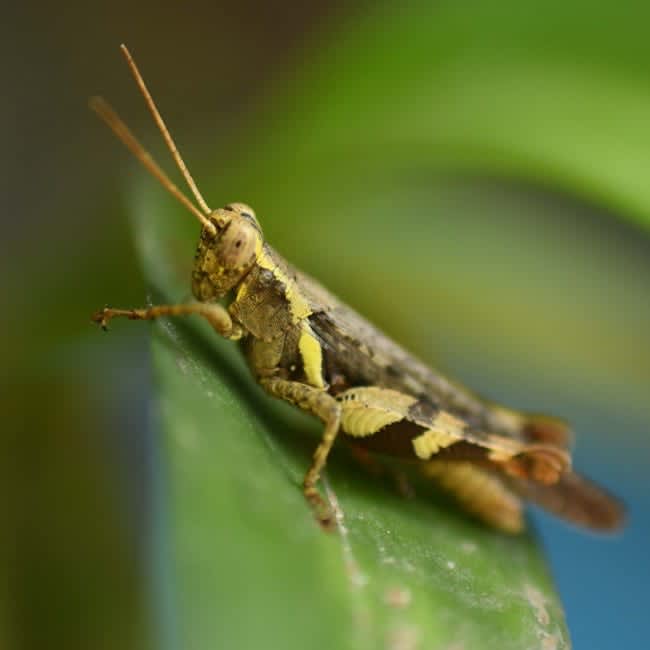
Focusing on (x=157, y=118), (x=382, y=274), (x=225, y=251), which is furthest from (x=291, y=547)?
(x=382, y=274)

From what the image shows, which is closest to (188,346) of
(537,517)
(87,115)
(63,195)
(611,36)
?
(537,517)

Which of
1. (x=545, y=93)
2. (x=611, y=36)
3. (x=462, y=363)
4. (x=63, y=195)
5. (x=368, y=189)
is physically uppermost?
(x=611, y=36)

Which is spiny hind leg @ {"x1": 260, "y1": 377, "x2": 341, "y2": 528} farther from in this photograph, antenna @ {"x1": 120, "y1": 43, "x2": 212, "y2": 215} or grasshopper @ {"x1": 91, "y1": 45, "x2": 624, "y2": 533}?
antenna @ {"x1": 120, "y1": 43, "x2": 212, "y2": 215}

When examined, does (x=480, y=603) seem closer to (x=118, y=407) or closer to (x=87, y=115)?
(x=118, y=407)

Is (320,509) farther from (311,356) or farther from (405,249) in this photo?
(405,249)

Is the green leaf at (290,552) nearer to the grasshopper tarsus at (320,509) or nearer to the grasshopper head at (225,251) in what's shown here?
the grasshopper tarsus at (320,509)

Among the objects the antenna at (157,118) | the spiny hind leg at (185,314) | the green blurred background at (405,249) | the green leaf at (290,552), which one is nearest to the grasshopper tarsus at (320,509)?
the green leaf at (290,552)

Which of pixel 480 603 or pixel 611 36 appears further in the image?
pixel 611 36

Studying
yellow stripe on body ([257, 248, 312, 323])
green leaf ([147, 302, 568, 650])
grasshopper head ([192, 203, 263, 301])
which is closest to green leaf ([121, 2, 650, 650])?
green leaf ([147, 302, 568, 650])
